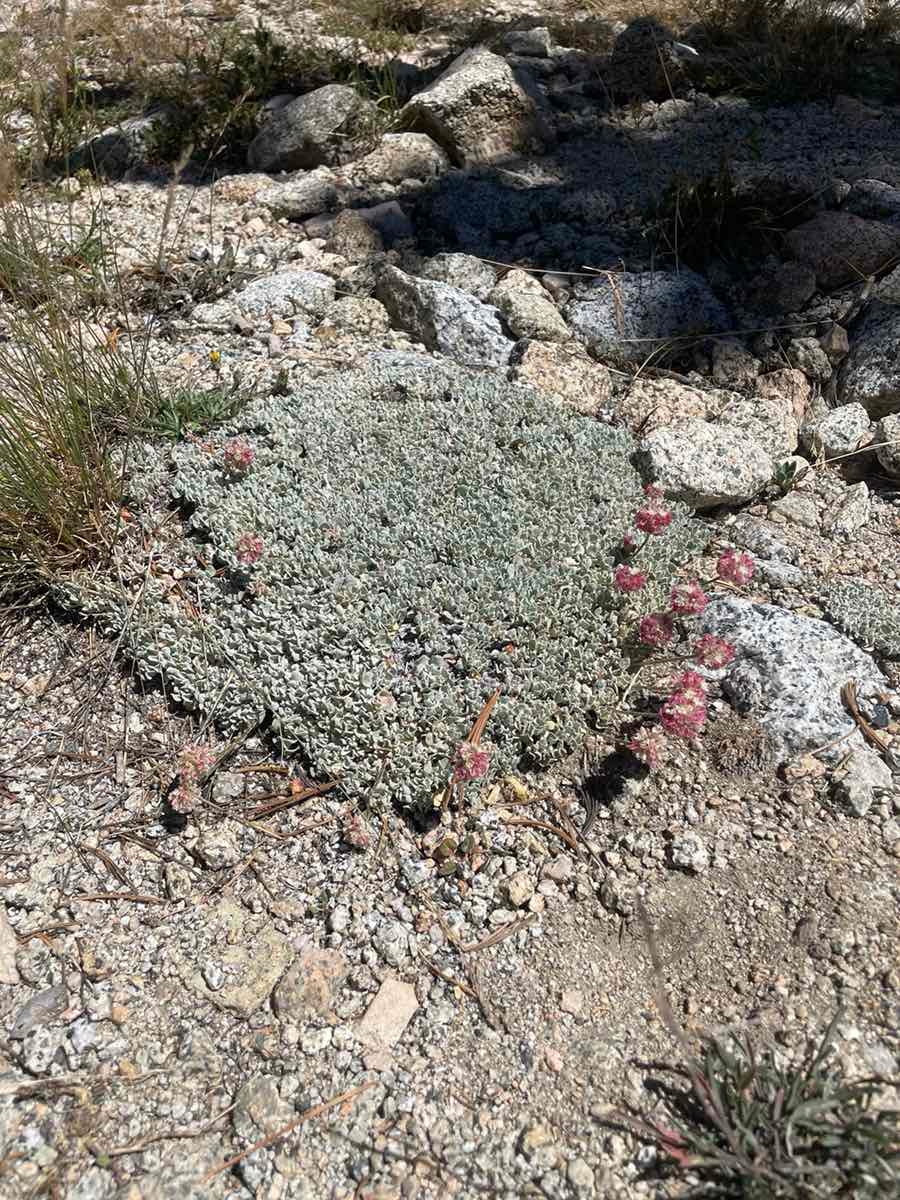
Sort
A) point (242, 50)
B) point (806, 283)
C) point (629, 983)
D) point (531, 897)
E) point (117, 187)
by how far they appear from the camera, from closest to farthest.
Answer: point (629, 983) → point (531, 897) → point (806, 283) → point (117, 187) → point (242, 50)

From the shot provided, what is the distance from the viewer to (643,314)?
184 inches

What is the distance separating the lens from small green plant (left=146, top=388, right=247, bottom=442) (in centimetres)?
398

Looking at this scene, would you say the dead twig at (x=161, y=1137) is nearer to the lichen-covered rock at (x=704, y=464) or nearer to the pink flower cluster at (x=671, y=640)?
the pink flower cluster at (x=671, y=640)

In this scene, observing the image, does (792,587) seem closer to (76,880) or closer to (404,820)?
(404,820)

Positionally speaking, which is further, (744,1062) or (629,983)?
(629,983)

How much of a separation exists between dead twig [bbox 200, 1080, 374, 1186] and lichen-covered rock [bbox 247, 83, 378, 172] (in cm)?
557

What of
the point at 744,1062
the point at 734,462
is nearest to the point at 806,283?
the point at 734,462

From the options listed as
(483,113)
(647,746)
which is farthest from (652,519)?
(483,113)

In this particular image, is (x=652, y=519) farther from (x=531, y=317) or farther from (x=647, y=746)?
(x=531, y=317)

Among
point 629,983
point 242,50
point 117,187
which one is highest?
point 242,50

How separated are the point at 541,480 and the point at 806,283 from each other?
2.07 metres

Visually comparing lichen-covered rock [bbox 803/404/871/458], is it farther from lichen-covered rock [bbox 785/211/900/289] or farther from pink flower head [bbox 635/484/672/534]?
pink flower head [bbox 635/484/672/534]

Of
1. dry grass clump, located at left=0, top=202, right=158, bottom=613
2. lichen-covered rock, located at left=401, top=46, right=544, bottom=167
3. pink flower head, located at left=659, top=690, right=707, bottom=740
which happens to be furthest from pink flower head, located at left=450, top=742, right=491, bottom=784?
lichen-covered rock, located at left=401, top=46, right=544, bottom=167

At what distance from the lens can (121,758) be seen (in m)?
3.15
